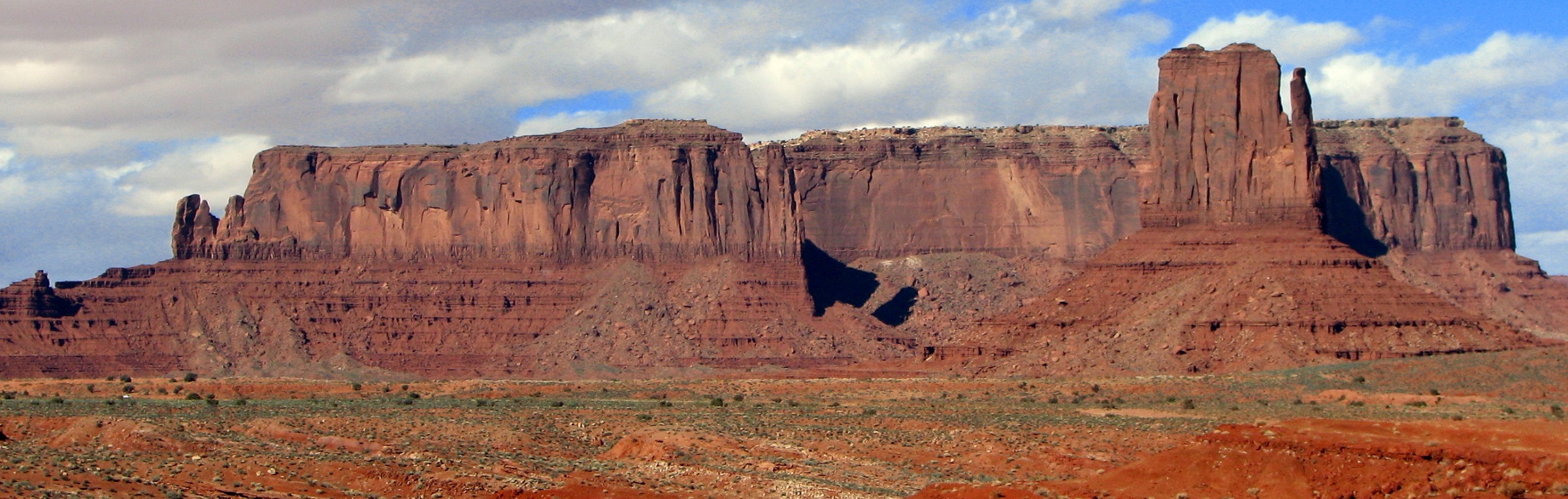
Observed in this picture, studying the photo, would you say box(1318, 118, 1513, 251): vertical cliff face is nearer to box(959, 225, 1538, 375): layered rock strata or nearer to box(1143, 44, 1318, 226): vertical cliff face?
box(1143, 44, 1318, 226): vertical cliff face

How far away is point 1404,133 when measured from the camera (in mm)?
163000

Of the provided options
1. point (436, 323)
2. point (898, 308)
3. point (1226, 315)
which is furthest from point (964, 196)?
point (1226, 315)

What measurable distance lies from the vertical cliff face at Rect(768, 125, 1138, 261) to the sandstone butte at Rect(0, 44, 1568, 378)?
18cm

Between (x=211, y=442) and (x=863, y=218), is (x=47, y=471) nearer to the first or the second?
(x=211, y=442)

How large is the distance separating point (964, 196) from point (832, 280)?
53.8 feet

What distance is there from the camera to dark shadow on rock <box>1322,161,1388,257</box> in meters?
152

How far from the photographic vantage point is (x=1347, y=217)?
15438 cm

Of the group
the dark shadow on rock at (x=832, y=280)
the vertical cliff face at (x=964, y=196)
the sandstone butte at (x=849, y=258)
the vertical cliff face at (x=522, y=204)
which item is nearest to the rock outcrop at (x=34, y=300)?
the sandstone butte at (x=849, y=258)

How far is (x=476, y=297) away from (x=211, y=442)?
75156mm

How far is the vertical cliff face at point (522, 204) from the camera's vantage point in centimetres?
13412

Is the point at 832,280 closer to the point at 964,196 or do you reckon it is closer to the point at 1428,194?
the point at 964,196

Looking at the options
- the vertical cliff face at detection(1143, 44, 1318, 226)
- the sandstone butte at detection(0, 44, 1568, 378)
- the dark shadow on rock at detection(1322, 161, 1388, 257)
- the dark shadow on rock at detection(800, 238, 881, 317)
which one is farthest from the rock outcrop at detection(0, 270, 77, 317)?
the dark shadow on rock at detection(1322, 161, 1388, 257)

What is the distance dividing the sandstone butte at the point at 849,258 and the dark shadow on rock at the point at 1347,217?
27 centimetres

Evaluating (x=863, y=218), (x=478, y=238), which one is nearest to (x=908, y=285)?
(x=863, y=218)
